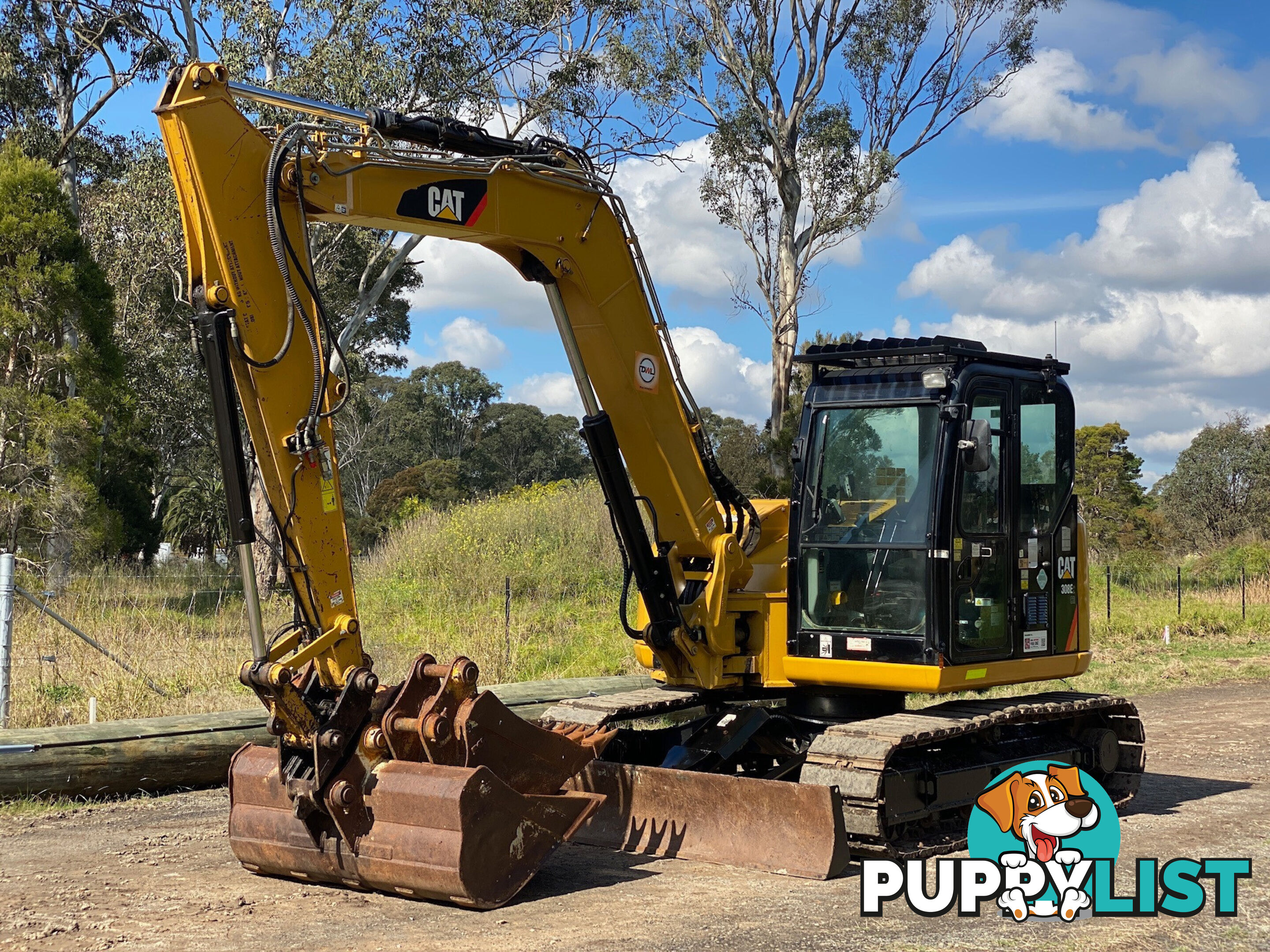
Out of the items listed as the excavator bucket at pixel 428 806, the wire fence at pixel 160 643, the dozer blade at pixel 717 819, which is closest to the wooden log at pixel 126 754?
the wire fence at pixel 160 643

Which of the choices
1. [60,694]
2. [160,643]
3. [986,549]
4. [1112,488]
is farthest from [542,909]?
[1112,488]

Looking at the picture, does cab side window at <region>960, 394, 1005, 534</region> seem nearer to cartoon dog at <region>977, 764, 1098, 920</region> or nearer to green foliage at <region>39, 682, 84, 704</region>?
cartoon dog at <region>977, 764, 1098, 920</region>

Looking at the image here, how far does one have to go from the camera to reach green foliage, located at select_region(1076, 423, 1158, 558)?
44.1 meters

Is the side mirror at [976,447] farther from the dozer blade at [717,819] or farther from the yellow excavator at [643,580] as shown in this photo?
the dozer blade at [717,819]

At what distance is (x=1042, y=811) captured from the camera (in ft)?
26.1

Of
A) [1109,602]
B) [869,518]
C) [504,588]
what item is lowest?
[1109,602]

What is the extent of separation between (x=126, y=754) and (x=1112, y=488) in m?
43.0

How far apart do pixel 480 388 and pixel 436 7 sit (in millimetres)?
36288

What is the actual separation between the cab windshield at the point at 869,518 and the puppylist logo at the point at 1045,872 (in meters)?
1.30

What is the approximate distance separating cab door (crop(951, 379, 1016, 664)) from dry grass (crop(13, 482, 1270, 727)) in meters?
5.48

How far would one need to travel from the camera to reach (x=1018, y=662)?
334 inches

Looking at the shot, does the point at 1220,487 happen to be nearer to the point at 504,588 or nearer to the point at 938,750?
the point at 504,588

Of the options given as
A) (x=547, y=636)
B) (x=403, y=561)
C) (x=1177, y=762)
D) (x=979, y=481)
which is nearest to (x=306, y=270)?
(x=979, y=481)

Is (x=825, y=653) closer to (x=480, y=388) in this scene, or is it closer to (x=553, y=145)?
Answer: (x=553, y=145)
